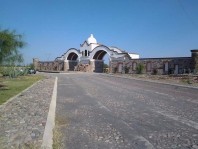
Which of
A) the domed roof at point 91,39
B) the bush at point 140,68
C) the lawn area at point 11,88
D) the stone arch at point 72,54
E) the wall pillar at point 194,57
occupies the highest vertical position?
the domed roof at point 91,39

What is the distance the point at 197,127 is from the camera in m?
8.77

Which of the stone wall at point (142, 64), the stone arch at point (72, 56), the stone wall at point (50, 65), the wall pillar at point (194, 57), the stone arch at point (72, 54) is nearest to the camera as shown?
the wall pillar at point (194, 57)

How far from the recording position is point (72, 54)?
8981 centimetres

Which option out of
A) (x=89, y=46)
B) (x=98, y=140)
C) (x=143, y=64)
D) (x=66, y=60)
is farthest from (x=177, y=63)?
(x=98, y=140)

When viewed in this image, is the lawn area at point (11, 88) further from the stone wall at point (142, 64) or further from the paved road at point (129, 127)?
the stone wall at point (142, 64)

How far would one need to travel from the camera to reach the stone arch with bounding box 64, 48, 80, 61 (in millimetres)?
87050

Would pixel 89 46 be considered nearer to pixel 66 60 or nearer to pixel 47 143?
pixel 66 60

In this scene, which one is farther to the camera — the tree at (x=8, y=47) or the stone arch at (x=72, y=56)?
the stone arch at (x=72, y=56)

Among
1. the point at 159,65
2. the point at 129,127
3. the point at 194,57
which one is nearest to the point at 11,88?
the point at 129,127

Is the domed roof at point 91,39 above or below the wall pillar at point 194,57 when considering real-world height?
above

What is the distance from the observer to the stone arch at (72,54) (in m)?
87.1

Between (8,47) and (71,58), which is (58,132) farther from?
(71,58)

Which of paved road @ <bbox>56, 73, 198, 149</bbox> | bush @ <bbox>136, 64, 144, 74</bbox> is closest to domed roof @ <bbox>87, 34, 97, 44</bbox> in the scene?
bush @ <bbox>136, 64, 144, 74</bbox>

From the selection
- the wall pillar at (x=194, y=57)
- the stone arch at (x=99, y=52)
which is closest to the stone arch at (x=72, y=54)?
the stone arch at (x=99, y=52)
